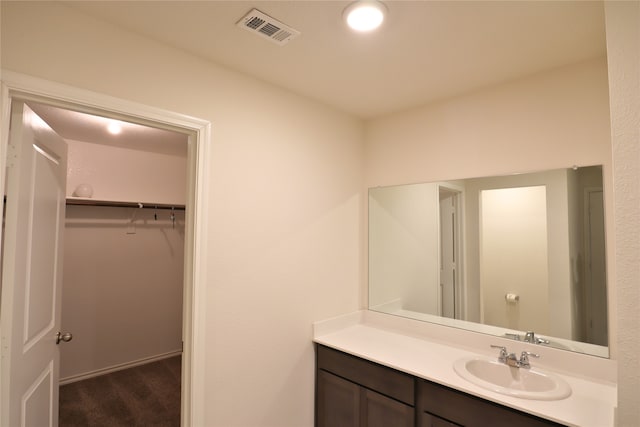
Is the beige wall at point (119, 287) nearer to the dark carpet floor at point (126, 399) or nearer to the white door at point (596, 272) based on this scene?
the dark carpet floor at point (126, 399)

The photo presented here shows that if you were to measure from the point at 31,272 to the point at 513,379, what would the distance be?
2440 millimetres

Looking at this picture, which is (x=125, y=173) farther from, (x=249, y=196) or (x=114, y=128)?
(x=249, y=196)

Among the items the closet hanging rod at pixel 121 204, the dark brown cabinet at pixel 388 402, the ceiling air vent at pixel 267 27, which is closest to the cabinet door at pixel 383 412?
the dark brown cabinet at pixel 388 402

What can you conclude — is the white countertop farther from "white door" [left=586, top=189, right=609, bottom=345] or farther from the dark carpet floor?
the dark carpet floor

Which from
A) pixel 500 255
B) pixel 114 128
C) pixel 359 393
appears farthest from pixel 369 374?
pixel 114 128

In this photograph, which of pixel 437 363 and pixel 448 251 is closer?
pixel 437 363

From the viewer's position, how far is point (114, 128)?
308 centimetres

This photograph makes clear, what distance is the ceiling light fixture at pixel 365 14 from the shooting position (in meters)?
1.32

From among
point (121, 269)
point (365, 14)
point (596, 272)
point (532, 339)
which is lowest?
point (532, 339)

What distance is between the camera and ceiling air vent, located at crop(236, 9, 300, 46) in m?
Result: 1.40

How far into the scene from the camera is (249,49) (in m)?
1.67

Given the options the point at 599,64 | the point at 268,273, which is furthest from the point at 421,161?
the point at 268,273

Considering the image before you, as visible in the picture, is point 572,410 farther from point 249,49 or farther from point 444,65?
point 249,49

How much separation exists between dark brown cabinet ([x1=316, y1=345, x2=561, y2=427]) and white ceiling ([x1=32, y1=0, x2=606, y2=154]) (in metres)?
1.69
